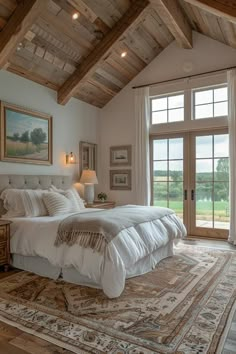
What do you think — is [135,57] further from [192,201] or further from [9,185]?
[9,185]

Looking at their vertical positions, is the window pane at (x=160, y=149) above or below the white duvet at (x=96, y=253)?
above

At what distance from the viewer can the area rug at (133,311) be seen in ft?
6.30

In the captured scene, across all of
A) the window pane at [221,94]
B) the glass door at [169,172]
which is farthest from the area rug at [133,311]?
the window pane at [221,94]

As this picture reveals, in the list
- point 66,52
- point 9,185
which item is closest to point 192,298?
point 9,185

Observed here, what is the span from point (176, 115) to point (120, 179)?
1.87 m

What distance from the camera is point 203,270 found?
3.42m

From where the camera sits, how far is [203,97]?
5.29m

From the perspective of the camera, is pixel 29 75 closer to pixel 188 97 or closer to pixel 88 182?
pixel 88 182

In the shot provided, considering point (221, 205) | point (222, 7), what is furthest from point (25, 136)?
point (221, 205)

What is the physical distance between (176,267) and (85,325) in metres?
1.74

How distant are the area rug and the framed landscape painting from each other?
1962mm

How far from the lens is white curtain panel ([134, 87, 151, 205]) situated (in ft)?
18.6

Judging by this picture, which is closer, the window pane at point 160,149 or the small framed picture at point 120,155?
the window pane at point 160,149

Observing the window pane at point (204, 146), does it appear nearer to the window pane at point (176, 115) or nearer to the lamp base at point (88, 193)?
the window pane at point (176, 115)
